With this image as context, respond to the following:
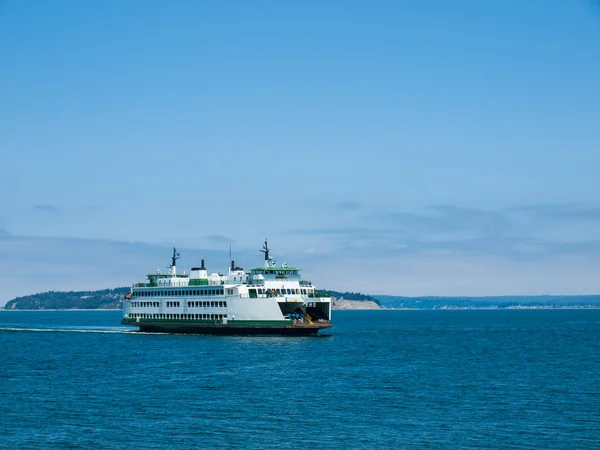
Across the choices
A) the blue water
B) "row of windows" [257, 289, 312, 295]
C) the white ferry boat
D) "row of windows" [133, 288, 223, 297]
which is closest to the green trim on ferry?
the white ferry boat

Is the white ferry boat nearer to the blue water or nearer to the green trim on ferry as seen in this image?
the green trim on ferry

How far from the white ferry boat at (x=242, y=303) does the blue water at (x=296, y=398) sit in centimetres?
1025

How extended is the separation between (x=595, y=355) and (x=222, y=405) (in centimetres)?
5484

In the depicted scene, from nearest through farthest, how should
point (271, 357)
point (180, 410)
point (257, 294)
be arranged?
point (180, 410) < point (271, 357) < point (257, 294)

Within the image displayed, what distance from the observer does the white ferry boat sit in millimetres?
108875

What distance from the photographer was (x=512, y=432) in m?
46.4

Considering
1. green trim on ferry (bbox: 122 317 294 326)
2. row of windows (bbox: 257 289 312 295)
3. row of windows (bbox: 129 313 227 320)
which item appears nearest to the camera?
green trim on ferry (bbox: 122 317 294 326)

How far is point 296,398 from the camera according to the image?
58594 millimetres

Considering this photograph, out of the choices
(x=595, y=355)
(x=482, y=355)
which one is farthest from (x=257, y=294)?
(x=595, y=355)

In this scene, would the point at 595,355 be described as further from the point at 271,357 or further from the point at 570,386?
the point at 271,357

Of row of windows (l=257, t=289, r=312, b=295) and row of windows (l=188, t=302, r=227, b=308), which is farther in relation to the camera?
row of windows (l=188, t=302, r=227, b=308)

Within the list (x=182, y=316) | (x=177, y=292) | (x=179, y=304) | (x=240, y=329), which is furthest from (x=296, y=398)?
(x=177, y=292)

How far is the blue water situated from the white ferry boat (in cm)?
1025

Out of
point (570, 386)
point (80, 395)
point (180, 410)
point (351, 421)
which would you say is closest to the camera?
point (351, 421)
